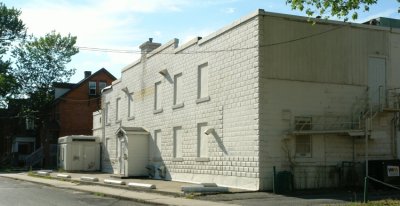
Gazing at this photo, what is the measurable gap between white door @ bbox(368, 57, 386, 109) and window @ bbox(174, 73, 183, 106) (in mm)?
10047

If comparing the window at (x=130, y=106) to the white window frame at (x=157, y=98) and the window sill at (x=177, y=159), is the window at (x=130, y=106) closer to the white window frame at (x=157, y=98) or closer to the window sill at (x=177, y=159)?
the white window frame at (x=157, y=98)

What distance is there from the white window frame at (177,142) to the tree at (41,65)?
3408 centimetres

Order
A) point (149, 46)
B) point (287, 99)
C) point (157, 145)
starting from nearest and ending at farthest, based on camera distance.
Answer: point (287, 99), point (157, 145), point (149, 46)

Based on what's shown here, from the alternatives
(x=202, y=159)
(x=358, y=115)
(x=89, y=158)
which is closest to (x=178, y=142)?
(x=202, y=159)

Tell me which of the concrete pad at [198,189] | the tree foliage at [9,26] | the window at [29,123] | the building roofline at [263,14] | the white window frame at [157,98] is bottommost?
the concrete pad at [198,189]

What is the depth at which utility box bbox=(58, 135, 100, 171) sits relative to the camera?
4272 centimetres

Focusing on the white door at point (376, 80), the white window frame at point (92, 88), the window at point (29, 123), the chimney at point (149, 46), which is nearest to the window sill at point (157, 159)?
the chimney at point (149, 46)

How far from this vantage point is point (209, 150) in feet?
81.7

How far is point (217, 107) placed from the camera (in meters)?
24.6

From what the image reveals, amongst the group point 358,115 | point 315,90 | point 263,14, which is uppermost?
point 263,14

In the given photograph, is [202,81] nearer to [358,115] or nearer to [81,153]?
[358,115]

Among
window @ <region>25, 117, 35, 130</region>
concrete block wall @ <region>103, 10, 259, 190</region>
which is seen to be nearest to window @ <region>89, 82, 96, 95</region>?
window @ <region>25, 117, 35, 130</region>

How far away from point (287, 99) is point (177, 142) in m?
8.91

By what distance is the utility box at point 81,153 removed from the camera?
42.7 meters
